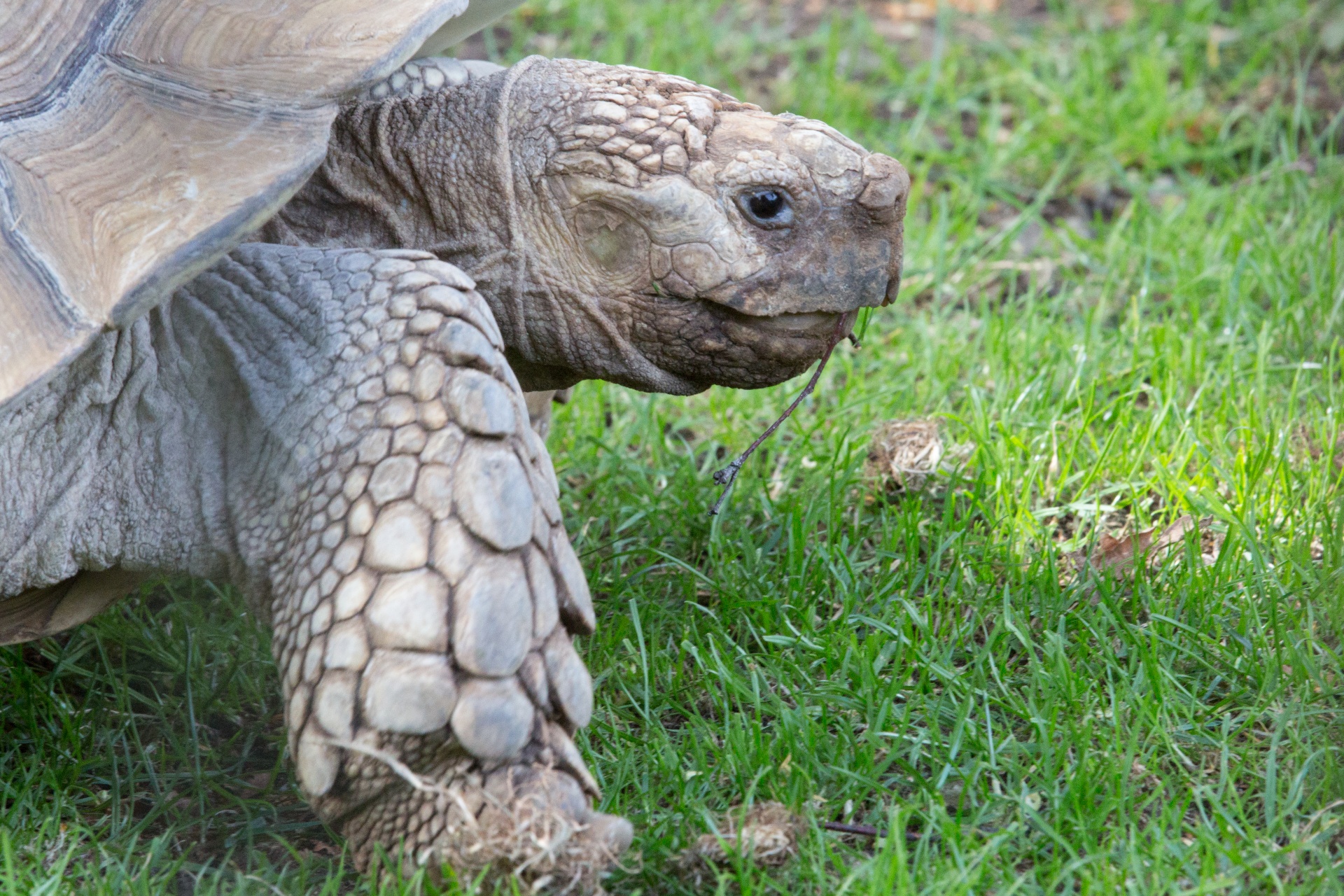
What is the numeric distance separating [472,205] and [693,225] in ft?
1.25

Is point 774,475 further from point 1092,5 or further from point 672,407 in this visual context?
point 1092,5

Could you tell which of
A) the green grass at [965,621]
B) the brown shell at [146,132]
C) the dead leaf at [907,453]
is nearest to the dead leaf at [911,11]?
the green grass at [965,621]

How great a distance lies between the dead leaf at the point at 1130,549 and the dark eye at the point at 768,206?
92 centimetres

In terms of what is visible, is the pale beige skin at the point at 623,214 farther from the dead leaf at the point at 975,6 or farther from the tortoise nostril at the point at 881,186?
the dead leaf at the point at 975,6

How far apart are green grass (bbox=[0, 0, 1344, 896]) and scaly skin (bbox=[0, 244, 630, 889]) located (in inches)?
6.9

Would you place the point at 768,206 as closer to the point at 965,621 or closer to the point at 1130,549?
the point at 965,621

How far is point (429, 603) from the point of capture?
5.49 ft

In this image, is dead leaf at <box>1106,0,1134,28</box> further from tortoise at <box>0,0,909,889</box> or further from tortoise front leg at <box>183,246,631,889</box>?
tortoise front leg at <box>183,246,631,889</box>

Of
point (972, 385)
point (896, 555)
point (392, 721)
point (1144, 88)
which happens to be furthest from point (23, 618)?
point (1144, 88)

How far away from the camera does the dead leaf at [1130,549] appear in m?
2.57

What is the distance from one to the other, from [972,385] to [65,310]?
2076mm

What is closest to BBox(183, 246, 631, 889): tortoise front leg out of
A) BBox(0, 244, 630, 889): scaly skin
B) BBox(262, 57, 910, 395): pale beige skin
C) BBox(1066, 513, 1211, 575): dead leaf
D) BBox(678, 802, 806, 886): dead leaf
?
BBox(0, 244, 630, 889): scaly skin

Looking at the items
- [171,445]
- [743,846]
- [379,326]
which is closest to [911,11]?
[379,326]

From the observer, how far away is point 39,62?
74.6 inches
